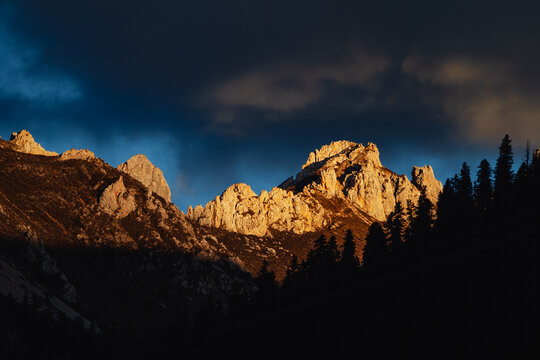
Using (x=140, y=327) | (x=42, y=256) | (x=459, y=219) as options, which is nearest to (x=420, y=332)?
(x=459, y=219)

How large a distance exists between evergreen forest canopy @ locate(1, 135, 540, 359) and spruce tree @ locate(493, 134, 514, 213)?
25 cm

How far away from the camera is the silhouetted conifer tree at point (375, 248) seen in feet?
231

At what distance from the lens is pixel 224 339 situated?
66.8m

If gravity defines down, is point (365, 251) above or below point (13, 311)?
above

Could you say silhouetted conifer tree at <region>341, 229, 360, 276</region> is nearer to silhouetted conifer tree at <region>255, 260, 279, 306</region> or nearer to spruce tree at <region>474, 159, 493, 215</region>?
silhouetted conifer tree at <region>255, 260, 279, 306</region>

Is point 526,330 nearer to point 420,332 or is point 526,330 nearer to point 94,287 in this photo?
point 420,332

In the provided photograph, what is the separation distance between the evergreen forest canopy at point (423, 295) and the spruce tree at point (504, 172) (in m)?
0.25

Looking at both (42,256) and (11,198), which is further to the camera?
(11,198)

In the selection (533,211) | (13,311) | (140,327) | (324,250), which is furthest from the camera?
(140,327)

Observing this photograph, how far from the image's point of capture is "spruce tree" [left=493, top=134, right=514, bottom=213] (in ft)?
266

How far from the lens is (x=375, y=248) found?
72.6 m

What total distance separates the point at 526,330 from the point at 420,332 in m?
6.84

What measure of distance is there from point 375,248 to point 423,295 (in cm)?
3708

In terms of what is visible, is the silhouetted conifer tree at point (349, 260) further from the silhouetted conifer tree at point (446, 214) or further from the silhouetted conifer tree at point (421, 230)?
the silhouetted conifer tree at point (446, 214)
